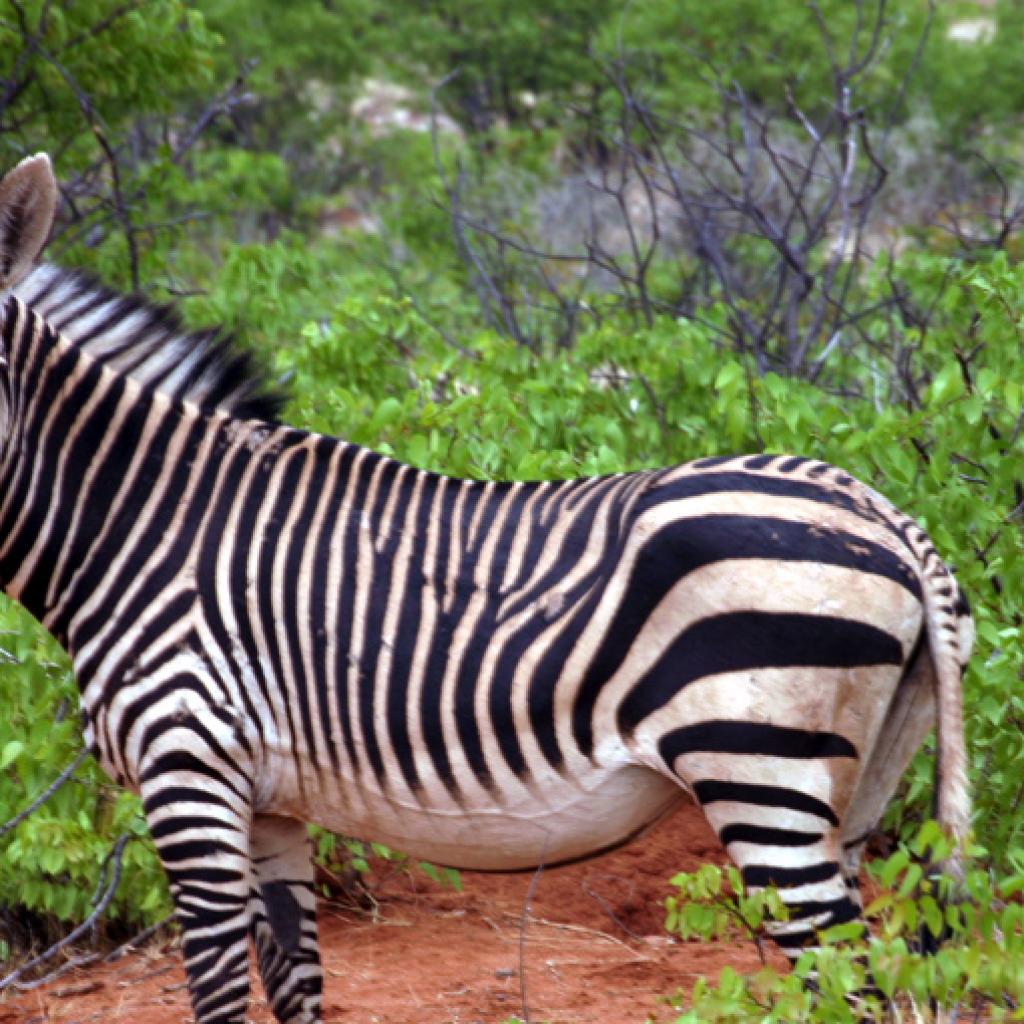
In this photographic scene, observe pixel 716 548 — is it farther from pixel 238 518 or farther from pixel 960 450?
pixel 960 450

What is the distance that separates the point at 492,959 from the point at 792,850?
225 cm

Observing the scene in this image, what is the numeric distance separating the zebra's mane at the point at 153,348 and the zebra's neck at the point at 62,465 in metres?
0.09

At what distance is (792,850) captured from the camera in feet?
10.8

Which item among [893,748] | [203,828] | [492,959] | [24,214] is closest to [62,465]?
[24,214]

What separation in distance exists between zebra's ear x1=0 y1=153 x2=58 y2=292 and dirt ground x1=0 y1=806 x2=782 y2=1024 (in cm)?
226

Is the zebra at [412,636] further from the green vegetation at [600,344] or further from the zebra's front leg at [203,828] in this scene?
the green vegetation at [600,344]

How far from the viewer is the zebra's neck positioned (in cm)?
385

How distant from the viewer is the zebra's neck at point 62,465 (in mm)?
3852

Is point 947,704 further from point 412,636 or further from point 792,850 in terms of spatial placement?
point 412,636

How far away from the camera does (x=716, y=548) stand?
335 cm

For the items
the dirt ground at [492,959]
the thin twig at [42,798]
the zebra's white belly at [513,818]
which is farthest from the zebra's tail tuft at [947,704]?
the thin twig at [42,798]

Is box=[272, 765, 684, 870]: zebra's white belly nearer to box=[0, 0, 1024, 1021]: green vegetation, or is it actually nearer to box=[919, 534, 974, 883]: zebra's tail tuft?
box=[0, 0, 1024, 1021]: green vegetation

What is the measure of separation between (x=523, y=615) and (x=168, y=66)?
6.35 m

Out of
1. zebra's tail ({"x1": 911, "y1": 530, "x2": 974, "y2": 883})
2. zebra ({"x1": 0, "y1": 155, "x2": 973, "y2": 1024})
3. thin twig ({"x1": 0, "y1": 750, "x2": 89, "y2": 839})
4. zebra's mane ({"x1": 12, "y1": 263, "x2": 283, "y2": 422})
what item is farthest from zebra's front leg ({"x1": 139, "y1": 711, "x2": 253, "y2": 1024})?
zebra's tail ({"x1": 911, "y1": 530, "x2": 974, "y2": 883})
